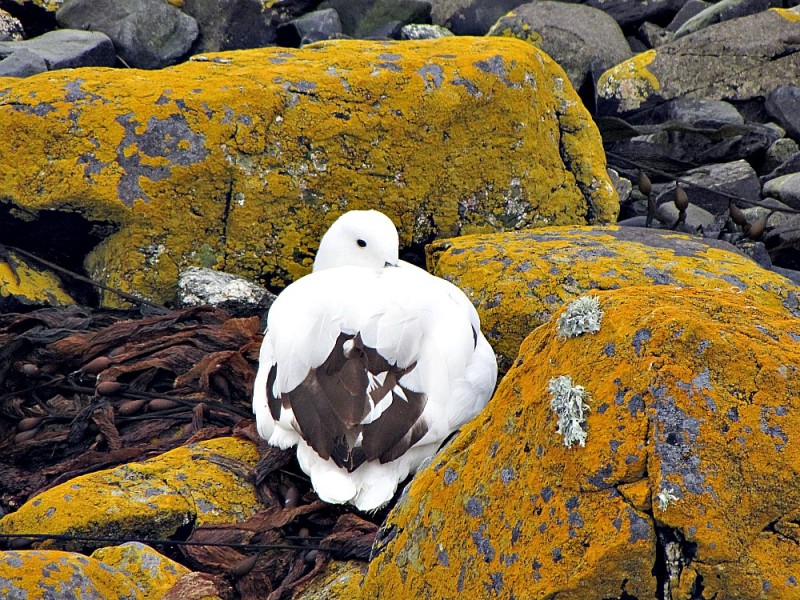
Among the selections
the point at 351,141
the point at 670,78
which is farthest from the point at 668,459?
the point at 670,78

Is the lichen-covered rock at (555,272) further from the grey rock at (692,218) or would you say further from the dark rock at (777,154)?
the dark rock at (777,154)

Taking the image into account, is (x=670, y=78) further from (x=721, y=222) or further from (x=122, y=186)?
(x=122, y=186)

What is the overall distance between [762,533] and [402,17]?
10.2m

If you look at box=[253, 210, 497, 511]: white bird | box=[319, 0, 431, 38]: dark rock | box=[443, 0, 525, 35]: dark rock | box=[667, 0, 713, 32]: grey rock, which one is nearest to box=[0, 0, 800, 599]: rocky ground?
box=[253, 210, 497, 511]: white bird

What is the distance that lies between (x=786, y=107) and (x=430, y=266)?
511 centimetres

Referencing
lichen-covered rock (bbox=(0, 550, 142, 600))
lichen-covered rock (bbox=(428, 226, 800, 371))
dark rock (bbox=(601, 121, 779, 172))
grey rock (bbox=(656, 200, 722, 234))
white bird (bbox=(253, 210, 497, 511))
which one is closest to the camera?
lichen-covered rock (bbox=(0, 550, 142, 600))

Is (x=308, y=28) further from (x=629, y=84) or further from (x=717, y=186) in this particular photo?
(x=717, y=186)

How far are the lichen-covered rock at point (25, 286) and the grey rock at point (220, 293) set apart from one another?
731 millimetres

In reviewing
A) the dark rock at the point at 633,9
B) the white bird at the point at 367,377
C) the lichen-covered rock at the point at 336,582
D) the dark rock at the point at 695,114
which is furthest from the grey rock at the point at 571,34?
the lichen-covered rock at the point at 336,582

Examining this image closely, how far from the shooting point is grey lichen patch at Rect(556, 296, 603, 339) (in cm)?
287

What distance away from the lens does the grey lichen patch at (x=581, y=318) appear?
2867 mm

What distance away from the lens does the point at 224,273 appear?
6199mm

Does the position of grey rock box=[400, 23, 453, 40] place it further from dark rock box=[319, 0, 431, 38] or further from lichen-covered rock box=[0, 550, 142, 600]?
lichen-covered rock box=[0, 550, 142, 600]

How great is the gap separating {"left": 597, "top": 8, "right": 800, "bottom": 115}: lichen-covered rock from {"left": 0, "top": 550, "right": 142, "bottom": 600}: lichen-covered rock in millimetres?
7552
